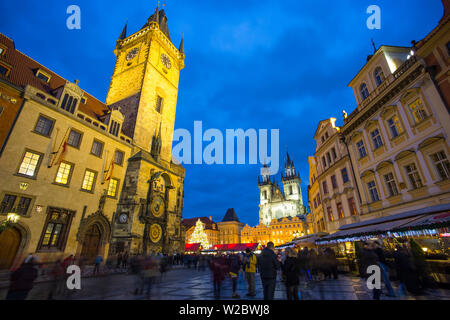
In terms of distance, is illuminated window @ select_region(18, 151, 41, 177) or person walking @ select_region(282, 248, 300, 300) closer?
person walking @ select_region(282, 248, 300, 300)

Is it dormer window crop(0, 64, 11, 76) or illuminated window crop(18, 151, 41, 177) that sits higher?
dormer window crop(0, 64, 11, 76)

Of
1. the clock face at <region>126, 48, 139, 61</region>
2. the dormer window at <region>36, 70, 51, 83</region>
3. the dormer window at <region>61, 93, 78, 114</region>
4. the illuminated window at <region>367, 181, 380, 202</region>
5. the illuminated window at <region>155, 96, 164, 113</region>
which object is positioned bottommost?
the illuminated window at <region>367, 181, 380, 202</region>

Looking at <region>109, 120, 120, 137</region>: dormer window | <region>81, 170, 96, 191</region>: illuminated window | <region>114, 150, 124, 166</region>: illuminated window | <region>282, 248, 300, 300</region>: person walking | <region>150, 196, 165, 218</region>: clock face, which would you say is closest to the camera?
<region>282, 248, 300, 300</region>: person walking

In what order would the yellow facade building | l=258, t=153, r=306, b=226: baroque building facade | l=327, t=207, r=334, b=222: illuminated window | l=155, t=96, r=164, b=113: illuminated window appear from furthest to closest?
l=258, t=153, r=306, b=226: baroque building facade → the yellow facade building → l=155, t=96, r=164, b=113: illuminated window → l=327, t=207, r=334, b=222: illuminated window

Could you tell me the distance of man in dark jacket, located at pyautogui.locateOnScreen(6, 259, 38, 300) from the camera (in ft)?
15.9

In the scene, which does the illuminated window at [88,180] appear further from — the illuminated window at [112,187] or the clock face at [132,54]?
the clock face at [132,54]

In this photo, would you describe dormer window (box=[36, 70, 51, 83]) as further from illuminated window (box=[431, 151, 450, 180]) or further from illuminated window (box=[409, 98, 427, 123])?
illuminated window (box=[431, 151, 450, 180])

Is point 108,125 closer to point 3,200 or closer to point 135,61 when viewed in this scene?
point 3,200

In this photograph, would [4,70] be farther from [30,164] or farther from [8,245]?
[8,245]

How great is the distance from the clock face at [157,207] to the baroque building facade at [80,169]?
4.4 inches

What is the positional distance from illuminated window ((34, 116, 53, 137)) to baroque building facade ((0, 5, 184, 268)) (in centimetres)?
2

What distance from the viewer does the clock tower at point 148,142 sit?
64.0 feet

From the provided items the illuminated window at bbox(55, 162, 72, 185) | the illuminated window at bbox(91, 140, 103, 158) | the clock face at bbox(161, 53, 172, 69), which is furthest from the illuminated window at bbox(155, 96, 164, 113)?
the illuminated window at bbox(55, 162, 72, 185)
